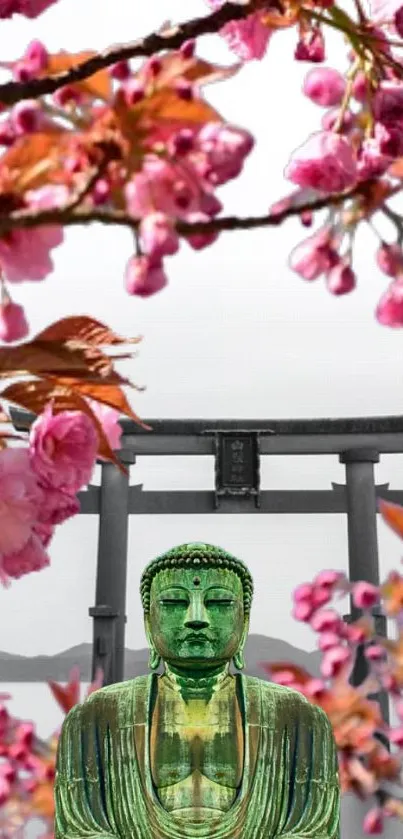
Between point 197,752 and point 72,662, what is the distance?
330cm

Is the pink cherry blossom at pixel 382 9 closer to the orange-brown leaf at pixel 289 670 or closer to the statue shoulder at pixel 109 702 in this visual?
the statue shoulder at pixel 109 702

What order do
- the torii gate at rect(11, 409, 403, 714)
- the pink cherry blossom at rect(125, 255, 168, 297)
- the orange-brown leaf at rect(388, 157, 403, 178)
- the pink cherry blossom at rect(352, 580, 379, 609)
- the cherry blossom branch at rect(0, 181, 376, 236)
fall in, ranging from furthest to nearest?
the torii gate at rect(11, 409, 403, 714) → the pink cherry blossom at rect(352, 580, 379, 609) → the orange-brown leaf at rect(388, 157, 403, 178) → the pink cherry blossom at rect(125, 255, 168, 297) → the cherry blossom branch at rect(0, 181, 376, 236)

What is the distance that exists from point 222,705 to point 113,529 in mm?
2308

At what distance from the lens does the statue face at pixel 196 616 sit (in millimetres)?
1824

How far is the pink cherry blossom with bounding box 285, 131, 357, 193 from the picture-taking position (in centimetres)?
67

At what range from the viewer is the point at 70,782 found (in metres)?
1.84

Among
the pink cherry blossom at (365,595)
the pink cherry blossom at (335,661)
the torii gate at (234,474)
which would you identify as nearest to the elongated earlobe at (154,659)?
the pink cherry blossom at (335,661)

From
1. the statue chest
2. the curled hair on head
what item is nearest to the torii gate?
the curled hair on head

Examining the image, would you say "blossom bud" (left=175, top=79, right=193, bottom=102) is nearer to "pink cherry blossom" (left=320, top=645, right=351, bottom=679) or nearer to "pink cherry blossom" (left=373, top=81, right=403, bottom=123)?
"pink cherry blossom" (left=373, top=81, right=403, bottom=123)

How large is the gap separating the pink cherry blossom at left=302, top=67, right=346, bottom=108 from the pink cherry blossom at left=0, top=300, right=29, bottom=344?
0.96 feet

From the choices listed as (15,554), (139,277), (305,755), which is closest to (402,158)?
(139,277)

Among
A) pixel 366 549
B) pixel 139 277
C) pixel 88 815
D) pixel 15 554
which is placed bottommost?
pixel 88 815

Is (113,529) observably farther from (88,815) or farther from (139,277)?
(139,277)

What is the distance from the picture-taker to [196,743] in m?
1.83
